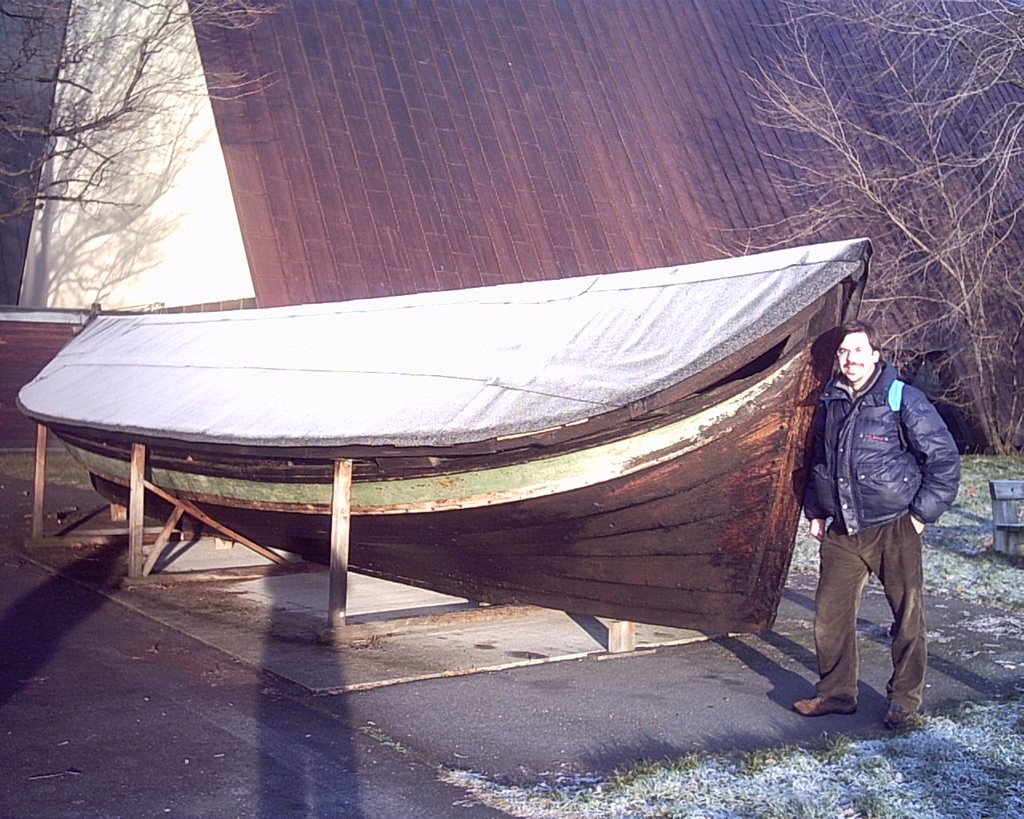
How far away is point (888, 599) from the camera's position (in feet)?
19.2

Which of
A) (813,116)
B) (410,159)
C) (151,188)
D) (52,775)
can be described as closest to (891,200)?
(813,116)

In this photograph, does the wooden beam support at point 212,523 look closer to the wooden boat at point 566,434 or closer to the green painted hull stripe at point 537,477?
the wooden boat at point 566,434

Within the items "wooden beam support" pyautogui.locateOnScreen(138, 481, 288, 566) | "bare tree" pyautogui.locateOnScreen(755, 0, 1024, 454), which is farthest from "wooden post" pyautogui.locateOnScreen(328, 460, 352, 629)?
"bare tree" pyautogui.locateOnScreen(755, 0, 1024, 454)

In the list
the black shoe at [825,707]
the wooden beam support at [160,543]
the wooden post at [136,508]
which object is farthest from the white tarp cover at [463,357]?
the black shoe at [825,707]

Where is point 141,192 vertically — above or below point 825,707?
above

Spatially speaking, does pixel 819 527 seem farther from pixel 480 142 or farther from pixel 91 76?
pixel 91 76

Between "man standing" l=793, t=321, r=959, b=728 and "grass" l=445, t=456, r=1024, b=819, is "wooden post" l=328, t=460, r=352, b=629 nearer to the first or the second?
"grass" l=445, t=456, r=1024, b=819

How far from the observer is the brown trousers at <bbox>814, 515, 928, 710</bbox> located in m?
5.77

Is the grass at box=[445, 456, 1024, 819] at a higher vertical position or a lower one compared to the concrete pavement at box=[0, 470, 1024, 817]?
higher

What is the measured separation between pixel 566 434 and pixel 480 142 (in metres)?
15.2

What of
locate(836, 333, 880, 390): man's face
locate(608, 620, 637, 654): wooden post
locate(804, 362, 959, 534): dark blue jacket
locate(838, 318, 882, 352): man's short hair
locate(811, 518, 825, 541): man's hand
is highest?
locate(838, 318, 882, 352): man's short hair

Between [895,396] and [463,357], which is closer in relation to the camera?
[895,396]

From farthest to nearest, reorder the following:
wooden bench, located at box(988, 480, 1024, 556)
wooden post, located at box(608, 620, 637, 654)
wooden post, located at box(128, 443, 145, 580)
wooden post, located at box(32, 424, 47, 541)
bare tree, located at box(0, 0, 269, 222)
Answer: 1. bare tree, located at box(0, 0, 269, 222)
2. wooden post, located at box(32, 424, 47, 541)
3. wooden bench, located at box(988, 480, 1024, 556)
4. wooden post, located at box(128, 443, 145, 580)
5. wooden post, located at box(608, 620, 637, 654)

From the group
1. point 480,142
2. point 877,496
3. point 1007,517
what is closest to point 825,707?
point 877,496
